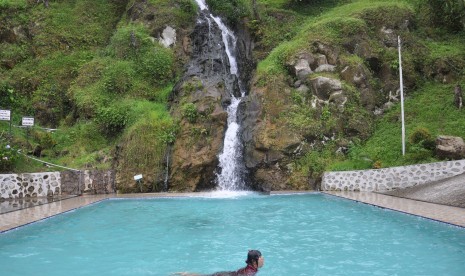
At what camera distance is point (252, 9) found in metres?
31.9

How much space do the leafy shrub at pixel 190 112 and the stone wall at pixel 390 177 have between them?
305 inches

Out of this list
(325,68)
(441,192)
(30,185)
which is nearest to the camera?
(441,192)

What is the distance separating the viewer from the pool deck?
11.8m

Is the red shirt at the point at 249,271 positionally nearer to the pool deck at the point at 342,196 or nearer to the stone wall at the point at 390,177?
the pool deck at the point at 342,196

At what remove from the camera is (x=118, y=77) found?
26625 mm

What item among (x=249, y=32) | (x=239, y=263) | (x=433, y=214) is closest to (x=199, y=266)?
(x=239, y=263)

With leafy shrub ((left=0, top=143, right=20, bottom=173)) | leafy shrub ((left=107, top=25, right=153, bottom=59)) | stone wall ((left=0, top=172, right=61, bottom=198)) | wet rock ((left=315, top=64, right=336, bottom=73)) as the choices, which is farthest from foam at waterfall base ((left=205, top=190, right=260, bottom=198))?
leafy shrub ((left=107, top=25, right=153, bottom=59))

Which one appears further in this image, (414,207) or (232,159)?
Answer: (232,159)

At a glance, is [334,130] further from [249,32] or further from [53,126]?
A: [53,126]

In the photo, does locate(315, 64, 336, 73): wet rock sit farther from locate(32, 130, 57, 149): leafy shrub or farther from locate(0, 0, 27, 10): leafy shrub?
locate(0, 0, 27, 10): leafy shrub

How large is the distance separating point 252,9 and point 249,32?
8.88ft

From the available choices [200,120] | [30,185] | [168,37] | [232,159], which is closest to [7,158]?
[30,185]

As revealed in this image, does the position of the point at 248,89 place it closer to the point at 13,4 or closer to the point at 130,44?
the point at 130,44

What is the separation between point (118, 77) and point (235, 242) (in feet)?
63.0
